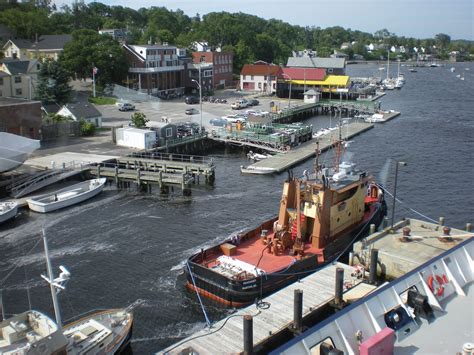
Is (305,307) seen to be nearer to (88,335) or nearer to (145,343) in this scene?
(145,343)

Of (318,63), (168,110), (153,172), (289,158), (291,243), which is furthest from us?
(318,63)

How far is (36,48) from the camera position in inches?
3802

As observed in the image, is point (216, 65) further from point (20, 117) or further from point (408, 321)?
point (408, 321)

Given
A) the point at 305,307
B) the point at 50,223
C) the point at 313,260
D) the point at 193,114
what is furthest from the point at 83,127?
the point at 305,307

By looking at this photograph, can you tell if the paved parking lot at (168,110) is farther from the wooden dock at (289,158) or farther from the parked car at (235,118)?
the wooden dock at (289,158)

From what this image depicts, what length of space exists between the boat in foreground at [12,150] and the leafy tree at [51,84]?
28.1 meters

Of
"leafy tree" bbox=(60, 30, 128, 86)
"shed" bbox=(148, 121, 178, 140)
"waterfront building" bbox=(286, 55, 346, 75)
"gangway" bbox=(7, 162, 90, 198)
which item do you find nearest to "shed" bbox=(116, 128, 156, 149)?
"shed" bbox=(148, 121, 178, 140)

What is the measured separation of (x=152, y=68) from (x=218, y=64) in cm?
2145

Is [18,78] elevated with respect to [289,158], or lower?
elevated

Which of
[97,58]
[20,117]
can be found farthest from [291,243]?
[97,58]

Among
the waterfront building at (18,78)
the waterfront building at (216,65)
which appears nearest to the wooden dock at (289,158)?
the waterfront building at (18,78)

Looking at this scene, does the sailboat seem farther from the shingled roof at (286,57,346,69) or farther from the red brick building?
the shingled roof at (286,57,346,69)

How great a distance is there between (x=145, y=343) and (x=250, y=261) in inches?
266

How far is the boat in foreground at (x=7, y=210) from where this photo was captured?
115ft
